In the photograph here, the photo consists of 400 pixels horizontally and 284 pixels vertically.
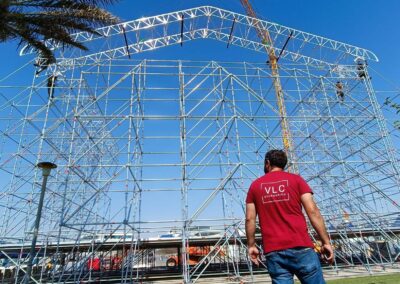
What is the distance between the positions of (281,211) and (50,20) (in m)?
7.70

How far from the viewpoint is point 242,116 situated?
11836 mm

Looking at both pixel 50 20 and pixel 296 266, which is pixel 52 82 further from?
pixel 296 266

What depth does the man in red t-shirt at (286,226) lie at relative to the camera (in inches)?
95.4

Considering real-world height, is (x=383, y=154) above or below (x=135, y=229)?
above

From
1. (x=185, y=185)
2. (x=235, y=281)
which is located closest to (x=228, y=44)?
(x=185, y=185)

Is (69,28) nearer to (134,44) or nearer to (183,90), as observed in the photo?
(183,90)

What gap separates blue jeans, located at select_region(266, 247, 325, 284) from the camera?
239 centimetres

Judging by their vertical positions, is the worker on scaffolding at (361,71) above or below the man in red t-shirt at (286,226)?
above

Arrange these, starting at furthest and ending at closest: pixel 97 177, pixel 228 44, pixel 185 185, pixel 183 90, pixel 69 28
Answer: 1. pixel 228 44
2. pixel 97 177
3. pixel 183 90
4. pixel 185 185
5. pixel 69 28

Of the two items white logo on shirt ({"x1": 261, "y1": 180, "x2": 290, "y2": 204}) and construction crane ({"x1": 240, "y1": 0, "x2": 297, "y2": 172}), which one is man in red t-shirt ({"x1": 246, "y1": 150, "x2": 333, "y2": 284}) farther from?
construction crane ({"x1": 240, "y1": 0, "x2": 297, "y2": 172})

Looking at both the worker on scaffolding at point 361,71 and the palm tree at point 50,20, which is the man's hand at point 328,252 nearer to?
the palm tree at point 50,20

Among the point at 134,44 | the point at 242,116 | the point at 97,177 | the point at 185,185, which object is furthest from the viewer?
the point at 134,44

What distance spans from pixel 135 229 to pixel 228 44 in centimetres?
1362

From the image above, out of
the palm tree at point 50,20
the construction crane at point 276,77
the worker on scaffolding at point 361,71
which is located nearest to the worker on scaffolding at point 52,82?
the palm tree at point 50,20
